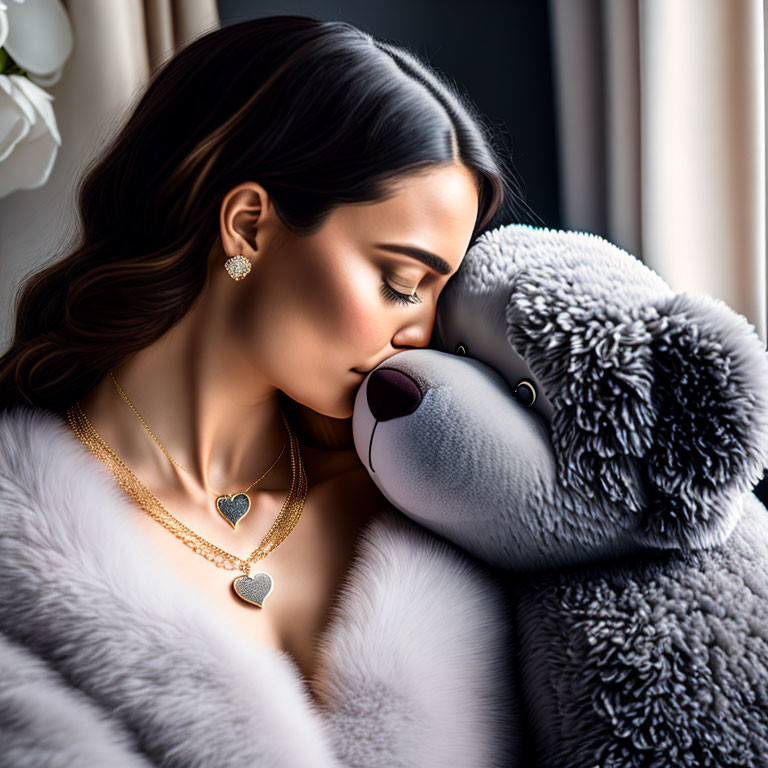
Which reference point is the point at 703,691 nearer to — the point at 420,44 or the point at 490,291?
the point at 490,291

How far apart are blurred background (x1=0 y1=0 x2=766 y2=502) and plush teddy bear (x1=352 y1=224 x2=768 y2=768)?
432 mm

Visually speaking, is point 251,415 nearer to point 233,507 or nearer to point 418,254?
point 233,507

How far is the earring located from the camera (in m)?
0.88

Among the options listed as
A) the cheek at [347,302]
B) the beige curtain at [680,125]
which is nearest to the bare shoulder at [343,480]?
the cheek at [347,302]

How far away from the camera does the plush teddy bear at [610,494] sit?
0.68m

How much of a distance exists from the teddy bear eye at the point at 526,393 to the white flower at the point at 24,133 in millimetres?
820

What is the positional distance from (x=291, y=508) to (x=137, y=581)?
0.28m

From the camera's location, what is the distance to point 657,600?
2.37ft

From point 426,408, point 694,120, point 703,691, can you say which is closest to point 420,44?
point 694,120

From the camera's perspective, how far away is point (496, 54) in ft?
4.73

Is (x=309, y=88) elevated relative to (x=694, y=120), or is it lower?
elevated

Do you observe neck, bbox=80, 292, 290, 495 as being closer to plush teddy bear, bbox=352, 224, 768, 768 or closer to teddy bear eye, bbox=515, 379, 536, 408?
plush teddy bear, bbox=352, 224, 768, 768

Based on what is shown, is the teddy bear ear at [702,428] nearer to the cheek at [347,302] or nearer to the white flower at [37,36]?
the cheek at [347,302]

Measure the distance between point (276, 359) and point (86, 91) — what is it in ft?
2.86
